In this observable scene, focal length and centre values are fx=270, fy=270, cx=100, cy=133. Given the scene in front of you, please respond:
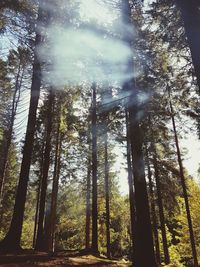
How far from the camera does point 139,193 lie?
878cm

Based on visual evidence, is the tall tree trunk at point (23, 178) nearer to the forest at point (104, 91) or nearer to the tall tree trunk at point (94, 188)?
the forest at point (104, 91)

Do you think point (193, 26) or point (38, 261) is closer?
point (38, 261)

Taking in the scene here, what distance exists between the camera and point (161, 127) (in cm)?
1772

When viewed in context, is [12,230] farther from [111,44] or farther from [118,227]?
[118,227]

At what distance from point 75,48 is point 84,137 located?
8.49 meters

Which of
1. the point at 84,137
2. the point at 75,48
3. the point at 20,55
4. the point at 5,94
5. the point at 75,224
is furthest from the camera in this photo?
the point at 75,224

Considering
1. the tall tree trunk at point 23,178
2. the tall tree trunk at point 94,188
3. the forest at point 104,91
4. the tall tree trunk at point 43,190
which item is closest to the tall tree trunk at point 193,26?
the forest at point 104,91

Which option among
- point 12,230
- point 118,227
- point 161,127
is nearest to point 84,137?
point 161,127

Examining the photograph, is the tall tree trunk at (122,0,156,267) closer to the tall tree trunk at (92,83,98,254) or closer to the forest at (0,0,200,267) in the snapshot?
the forest at (0,0,200,267)

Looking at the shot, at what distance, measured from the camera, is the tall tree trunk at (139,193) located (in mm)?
7879

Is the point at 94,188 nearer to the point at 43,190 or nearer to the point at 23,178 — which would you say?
the point at 43,190

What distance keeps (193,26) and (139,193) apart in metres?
6.16

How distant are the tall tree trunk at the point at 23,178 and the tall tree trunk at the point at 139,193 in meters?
4.59

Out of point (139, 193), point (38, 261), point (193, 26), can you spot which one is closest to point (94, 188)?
point (38, 261)
